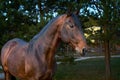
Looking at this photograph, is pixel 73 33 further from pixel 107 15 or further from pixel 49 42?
pixel 107 15

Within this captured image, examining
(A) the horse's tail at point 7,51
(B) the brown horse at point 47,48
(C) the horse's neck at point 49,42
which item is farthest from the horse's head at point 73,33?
(A) the horse's tail at point 7,51

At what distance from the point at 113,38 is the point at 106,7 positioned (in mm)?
1275

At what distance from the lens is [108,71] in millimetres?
12961

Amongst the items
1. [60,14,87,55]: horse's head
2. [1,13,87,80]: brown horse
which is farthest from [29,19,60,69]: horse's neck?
[60,14,87,55]: horse's head

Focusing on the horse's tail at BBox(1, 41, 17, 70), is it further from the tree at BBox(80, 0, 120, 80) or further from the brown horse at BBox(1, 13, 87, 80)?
the tree at BBox(80, 0, 120, 80)

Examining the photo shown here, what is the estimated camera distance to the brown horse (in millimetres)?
4098

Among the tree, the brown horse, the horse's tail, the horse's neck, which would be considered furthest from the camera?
the tree

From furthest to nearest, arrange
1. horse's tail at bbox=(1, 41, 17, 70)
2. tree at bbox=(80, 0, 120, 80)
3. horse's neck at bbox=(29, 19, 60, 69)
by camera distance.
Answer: tree at bbox=(80, 0, 120, 80) → horse's tail at bbox=(1, 41, 17, 70) → horse's neck at bbox=(29, 19, 60, 69)

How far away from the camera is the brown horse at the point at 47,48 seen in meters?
4.10

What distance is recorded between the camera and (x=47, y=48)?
456cm

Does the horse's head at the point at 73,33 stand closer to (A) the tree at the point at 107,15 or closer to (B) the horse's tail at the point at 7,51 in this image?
(B) the horse's tail at the point at 7,51

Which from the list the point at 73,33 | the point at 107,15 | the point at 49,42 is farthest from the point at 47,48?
the point at 107,15

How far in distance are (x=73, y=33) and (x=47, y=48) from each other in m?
0.62

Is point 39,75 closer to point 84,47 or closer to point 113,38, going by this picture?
point 84,47
